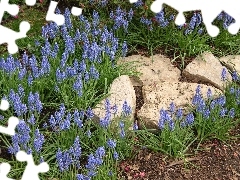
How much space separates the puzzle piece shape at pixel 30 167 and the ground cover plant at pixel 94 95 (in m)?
0.04

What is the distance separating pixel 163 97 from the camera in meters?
4.23

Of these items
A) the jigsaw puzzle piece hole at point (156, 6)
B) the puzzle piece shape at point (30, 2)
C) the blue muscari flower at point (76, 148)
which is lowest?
the blue muscari flower at point (76, 148)

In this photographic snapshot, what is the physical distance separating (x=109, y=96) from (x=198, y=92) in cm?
67

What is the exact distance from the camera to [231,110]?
156 inches

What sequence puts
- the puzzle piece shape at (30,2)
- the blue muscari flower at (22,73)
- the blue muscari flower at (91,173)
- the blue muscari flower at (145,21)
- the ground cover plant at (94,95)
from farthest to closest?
the puzzle piece shape at (30,2)
the blue muscari flower at (145,21)
the blue muscari flower at (22,73)
the ground cover plant at (94,95)
the blue muscari flower at (91,173)

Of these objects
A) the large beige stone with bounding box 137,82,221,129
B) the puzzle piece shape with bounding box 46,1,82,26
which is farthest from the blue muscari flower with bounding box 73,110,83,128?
the puzzle piece shape with bounding box 46,1,82,26

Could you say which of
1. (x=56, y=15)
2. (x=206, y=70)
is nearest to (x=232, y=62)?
(x=206, y=70)

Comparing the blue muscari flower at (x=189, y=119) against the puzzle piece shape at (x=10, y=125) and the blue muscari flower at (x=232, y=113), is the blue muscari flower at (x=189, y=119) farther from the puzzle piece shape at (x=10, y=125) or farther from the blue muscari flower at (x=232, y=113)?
the puzzle piece shape at (x=10, y=125)

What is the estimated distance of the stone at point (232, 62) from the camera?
463 centimetres

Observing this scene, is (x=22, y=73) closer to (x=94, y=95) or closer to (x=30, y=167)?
(x=94, y=95)

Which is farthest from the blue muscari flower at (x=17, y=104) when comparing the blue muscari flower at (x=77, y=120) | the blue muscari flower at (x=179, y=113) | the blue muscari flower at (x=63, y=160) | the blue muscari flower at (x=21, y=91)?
the blue muscari flower at (x=179, y=113)

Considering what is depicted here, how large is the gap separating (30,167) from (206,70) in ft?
5.59

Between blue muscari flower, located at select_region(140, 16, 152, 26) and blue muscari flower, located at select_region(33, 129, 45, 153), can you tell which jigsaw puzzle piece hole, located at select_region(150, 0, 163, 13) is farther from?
blue muscari flower, located at select_region(33, 129, 45, 153)

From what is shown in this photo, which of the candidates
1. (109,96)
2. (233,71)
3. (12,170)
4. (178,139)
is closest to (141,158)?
(178,139)
